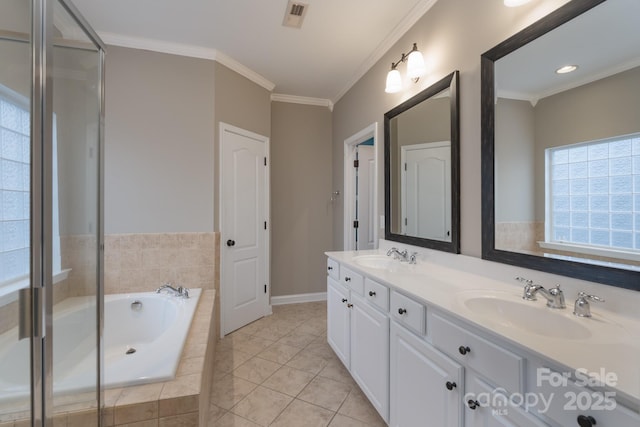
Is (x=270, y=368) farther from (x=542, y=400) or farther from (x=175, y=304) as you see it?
(x=542, y=400)

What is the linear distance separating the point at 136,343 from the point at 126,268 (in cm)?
68

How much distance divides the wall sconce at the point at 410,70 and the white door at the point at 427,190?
485 mm

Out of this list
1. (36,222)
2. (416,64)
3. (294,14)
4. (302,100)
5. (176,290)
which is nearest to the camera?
(36,222)

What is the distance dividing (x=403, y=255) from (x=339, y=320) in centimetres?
72

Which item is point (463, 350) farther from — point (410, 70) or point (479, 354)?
point (410, 70)

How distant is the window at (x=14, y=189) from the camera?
2.87 ft

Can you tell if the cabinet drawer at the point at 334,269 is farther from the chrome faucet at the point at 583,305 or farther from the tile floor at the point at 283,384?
the chrome faucet at the point at 583,305

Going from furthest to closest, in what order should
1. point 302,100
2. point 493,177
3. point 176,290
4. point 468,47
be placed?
point 302,100 → point 176,290 → point 468,47 → point 493,177

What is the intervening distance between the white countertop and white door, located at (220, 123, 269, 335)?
5.79ft

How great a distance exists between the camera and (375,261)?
2.19 m

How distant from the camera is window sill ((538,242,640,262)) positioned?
94 cm

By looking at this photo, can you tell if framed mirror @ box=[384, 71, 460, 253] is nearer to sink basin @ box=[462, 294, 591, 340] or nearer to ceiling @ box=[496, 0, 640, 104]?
ceiling @ box=[496, 0, 640, 104]

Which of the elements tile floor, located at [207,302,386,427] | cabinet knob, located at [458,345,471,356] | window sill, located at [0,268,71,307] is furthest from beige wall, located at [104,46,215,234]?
cabinet knob, located at [458,345,471,356]

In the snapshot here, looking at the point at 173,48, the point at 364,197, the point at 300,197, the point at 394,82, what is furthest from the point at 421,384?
the point at 173,48
